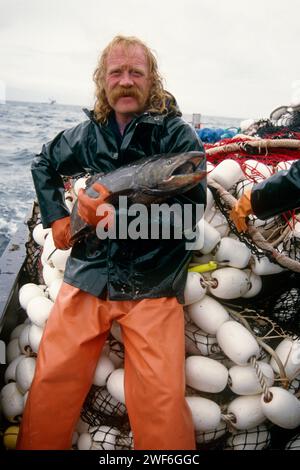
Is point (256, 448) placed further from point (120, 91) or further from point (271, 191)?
point (120, 91)

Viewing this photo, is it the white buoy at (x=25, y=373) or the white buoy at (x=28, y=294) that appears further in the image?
the white buoy at (x=28, y=294)

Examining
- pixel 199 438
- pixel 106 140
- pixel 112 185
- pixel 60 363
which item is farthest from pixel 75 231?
pixel 199 438

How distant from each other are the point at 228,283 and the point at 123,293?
0.79m

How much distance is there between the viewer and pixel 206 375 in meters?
2.44

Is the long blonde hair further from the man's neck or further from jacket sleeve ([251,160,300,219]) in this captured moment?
jacket sleeve ([251,160,300,219])

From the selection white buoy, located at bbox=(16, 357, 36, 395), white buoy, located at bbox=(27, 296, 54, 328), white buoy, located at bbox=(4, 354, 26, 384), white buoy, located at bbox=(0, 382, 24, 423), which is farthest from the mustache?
white buoy, located at bbox=(0, 382, 24, 423)

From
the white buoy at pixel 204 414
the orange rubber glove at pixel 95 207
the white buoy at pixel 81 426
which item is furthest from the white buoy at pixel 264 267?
the white buoy at pixel 81 426

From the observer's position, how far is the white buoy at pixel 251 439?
2486mm

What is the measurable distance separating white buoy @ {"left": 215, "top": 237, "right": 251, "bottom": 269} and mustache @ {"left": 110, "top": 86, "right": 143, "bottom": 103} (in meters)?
1.25

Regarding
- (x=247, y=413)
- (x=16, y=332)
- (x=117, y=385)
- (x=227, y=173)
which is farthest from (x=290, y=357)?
(x=16, y=332)

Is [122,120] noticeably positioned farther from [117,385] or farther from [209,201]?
[117,385]

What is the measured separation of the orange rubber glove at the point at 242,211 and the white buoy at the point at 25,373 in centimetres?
183

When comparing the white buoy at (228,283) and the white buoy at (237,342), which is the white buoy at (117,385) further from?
the white buoy at (228,283)
